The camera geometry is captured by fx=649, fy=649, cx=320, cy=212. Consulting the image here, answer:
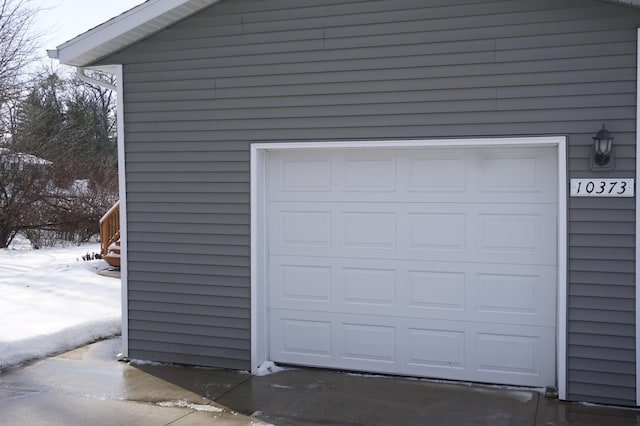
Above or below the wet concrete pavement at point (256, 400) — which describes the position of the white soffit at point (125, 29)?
above

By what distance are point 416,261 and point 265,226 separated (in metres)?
1.39

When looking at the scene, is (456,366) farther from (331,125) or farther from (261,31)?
(261,31)

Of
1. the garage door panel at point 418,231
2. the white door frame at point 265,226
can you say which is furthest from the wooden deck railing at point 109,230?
the garage door panel at point 418,231

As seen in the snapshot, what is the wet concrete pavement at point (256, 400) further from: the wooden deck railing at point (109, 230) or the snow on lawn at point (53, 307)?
the wooden deck railing at point (109, 230)

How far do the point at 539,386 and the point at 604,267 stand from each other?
1.10 metres

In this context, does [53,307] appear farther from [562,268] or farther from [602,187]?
[602,187]

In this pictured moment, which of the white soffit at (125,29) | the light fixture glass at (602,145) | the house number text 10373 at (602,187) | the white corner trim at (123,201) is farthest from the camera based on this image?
the white corner trim at (123,201)

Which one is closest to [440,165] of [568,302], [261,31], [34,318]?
[568,302]

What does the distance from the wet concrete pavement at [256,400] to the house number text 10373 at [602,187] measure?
1.57 metres

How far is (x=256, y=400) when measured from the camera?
198 inches

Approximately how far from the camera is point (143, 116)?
19.9 feet

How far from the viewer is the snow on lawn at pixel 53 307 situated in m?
6.45

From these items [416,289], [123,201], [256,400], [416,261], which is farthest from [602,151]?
[123,201]

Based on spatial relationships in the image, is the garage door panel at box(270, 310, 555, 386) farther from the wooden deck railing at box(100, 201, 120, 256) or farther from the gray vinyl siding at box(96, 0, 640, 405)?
the wooden deck railing at box(100, 201, 120, 256)
